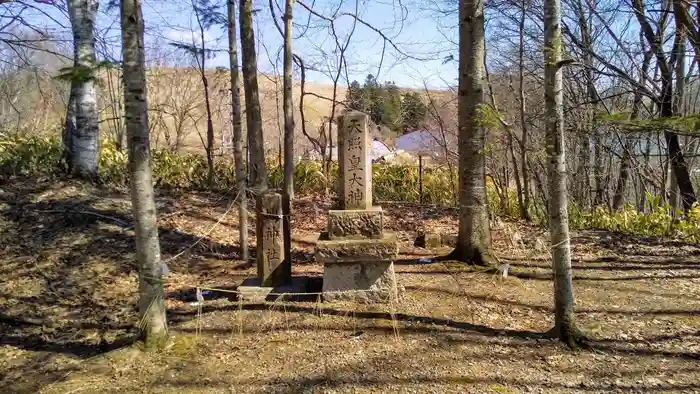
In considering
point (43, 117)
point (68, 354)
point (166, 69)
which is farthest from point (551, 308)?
point (43, 117)

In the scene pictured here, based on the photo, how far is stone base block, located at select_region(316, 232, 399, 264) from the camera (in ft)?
14.5

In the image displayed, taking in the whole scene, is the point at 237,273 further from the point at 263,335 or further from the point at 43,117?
the point at 43,117

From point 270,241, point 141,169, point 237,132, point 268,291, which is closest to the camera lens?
point 141,169

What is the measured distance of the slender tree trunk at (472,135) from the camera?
5.49m

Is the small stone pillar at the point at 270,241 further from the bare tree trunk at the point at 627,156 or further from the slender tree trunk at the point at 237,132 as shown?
the bare tree trunk at the point at 627,156

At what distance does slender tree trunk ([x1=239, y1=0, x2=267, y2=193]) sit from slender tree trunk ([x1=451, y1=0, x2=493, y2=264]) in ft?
8.66

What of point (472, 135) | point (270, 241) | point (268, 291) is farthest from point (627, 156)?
point (268, 291)

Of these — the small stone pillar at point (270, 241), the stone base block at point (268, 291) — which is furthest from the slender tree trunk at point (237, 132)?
the stone base block at point (268, 291)

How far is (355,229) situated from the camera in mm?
4531

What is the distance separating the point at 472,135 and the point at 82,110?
6.32 meters

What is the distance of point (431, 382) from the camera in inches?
129

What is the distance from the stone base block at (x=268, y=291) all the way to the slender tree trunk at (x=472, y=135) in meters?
2.17

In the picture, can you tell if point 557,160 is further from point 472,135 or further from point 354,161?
point 472,135

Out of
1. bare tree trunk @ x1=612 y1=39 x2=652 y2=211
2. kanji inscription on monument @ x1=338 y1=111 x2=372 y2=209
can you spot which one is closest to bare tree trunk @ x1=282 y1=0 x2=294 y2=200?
kanji inscription on monument @ x1=338 y1=111 x2=372 y2=209
